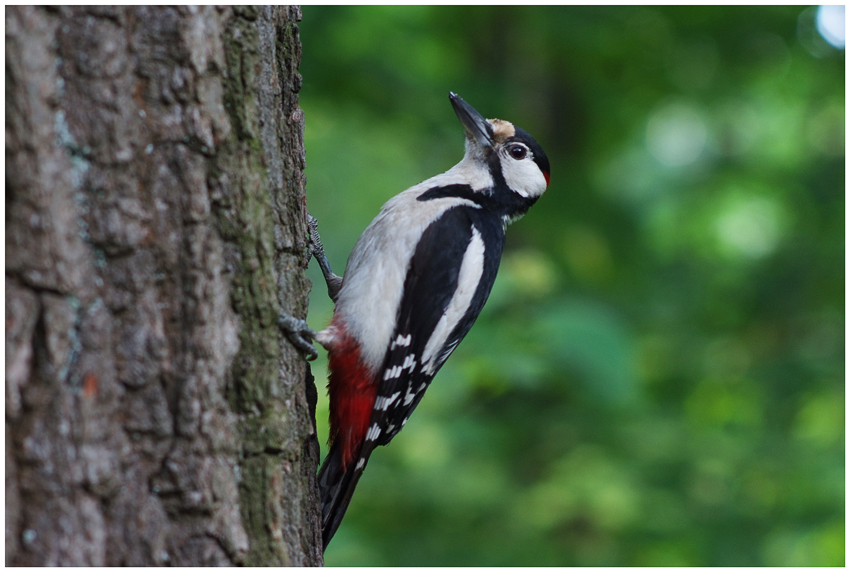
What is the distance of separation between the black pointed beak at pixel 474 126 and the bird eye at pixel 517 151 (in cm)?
9

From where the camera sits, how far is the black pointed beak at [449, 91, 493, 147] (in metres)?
3.28

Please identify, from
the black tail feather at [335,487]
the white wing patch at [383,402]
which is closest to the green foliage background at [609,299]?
the white wing patch at [383,402]

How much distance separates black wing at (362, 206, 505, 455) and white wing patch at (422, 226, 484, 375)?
0.01 meters

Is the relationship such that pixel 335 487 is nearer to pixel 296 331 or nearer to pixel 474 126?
pixel 296 331

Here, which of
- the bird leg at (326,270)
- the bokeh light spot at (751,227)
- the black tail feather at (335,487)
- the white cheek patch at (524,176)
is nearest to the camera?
the black tail feather at (335,487)

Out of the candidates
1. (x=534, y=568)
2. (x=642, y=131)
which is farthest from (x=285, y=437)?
(x=642, y=131)

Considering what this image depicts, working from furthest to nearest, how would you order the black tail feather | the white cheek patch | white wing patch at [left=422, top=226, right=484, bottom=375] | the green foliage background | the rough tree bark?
the green foliage background, the white cheek patch, white wing patch at [left=422, top=226, right=484, bottom=375], the black tail feather, the rough tree bark

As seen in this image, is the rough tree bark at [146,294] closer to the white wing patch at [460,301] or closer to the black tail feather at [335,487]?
the black tail feather at [335,487]

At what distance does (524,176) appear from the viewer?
3303 mm

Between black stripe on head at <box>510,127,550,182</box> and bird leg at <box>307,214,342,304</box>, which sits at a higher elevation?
black stripe on head at <box>510,127,550,182</box>

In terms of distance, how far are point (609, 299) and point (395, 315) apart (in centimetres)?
287

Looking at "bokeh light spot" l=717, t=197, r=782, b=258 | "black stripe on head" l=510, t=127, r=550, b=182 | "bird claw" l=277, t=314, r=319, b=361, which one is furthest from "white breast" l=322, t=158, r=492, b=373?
"bokeh light spot" l=717, t=197, r=782, b=258

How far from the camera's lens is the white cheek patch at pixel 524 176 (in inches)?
128

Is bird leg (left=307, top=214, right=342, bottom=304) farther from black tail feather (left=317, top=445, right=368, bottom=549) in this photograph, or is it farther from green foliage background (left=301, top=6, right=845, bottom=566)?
black tail feather (left=317, top=445, right=368, bottom=549)
